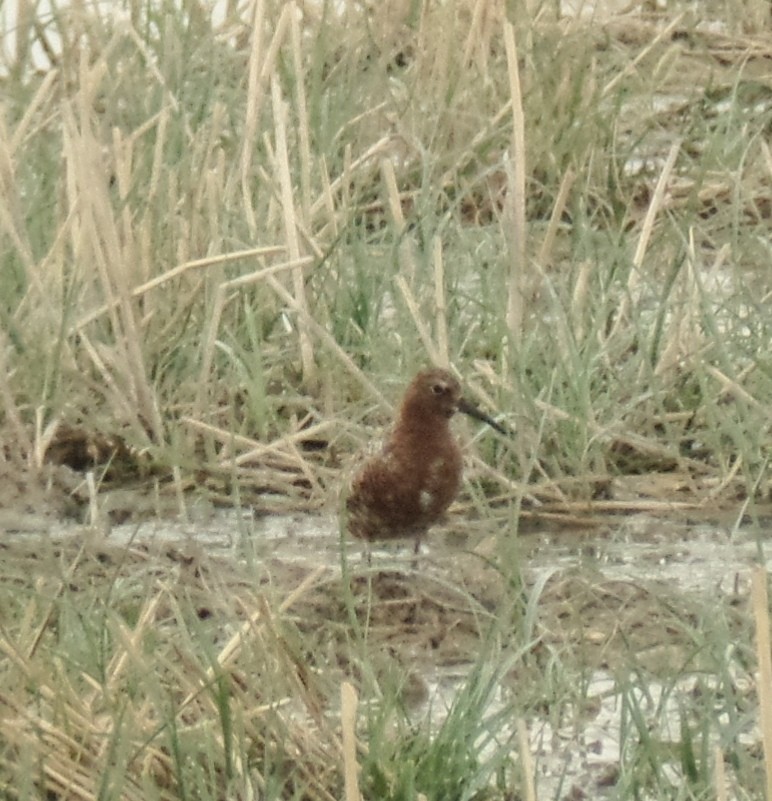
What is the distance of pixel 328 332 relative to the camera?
4.18 metres

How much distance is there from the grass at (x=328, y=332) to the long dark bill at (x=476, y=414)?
0.04 m

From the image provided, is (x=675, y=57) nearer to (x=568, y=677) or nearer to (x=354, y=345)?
(x=354, y=345)

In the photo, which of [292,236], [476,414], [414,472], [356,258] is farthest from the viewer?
[356,258]

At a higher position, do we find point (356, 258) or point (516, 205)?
point (516, 205)

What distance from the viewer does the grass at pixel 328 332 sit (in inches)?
98.1

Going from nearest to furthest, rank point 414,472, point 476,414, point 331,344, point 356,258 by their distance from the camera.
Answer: point 414,472 < point 476,414 < point 331,344 < point 356,258

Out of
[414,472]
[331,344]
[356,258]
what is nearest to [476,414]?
[414,472]

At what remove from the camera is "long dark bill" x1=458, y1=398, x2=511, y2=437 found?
368 centimetres

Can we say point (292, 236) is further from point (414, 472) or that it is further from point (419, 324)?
point (414, 472)

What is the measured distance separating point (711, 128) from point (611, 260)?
Answer: 1.41 metres

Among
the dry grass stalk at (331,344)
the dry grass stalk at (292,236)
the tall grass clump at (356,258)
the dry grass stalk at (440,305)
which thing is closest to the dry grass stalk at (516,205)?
the tall grass clump at (356,258)

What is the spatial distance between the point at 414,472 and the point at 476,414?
7.5 inches

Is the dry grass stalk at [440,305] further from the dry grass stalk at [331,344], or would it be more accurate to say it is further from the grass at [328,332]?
the dry grass stalk at [331,344]

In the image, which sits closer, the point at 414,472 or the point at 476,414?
the point at 414,472
